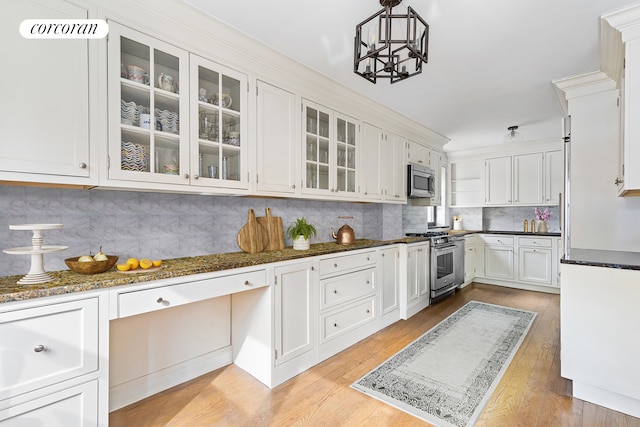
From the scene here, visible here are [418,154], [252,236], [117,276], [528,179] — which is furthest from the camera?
[528,179]

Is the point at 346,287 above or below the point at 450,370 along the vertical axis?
above

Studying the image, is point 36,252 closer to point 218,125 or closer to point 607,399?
point 218,125

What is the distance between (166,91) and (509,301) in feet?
15.6

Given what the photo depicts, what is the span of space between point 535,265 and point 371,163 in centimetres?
347

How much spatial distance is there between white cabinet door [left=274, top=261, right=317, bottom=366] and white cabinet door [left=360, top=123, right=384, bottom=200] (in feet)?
4.29

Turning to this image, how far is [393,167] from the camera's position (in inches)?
145

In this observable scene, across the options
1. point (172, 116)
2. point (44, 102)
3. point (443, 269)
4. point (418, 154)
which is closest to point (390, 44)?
point (172, 116)

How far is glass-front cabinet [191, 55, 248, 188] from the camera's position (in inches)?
76.4

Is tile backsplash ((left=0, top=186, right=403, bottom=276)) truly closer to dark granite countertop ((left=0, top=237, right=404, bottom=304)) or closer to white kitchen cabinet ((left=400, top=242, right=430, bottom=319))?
dark granite countertop ((left=0, top=237, right=404, bottom=304))

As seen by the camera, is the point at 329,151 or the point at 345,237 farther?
the point at 345,237

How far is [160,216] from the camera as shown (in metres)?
2.08

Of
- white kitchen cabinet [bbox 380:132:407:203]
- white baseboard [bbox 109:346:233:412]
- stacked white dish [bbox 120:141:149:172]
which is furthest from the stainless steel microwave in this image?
stacked white dish [bbox 120:141:149:172]

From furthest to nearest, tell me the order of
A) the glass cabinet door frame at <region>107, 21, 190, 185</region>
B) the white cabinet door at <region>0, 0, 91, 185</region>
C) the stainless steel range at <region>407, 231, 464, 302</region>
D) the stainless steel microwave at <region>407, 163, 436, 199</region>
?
the stainless steel range at <region>407, 231, 464, 302</region>
the stainless steel microwave at <region>407, 163, 436, 199</region>
the glass cabinet door frame at <region>107, 21, 190, 185</region>
the white cabinet door at <region>0, 0, 91, 185</region>

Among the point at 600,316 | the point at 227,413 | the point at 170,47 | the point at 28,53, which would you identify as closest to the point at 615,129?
the point at 600,316
